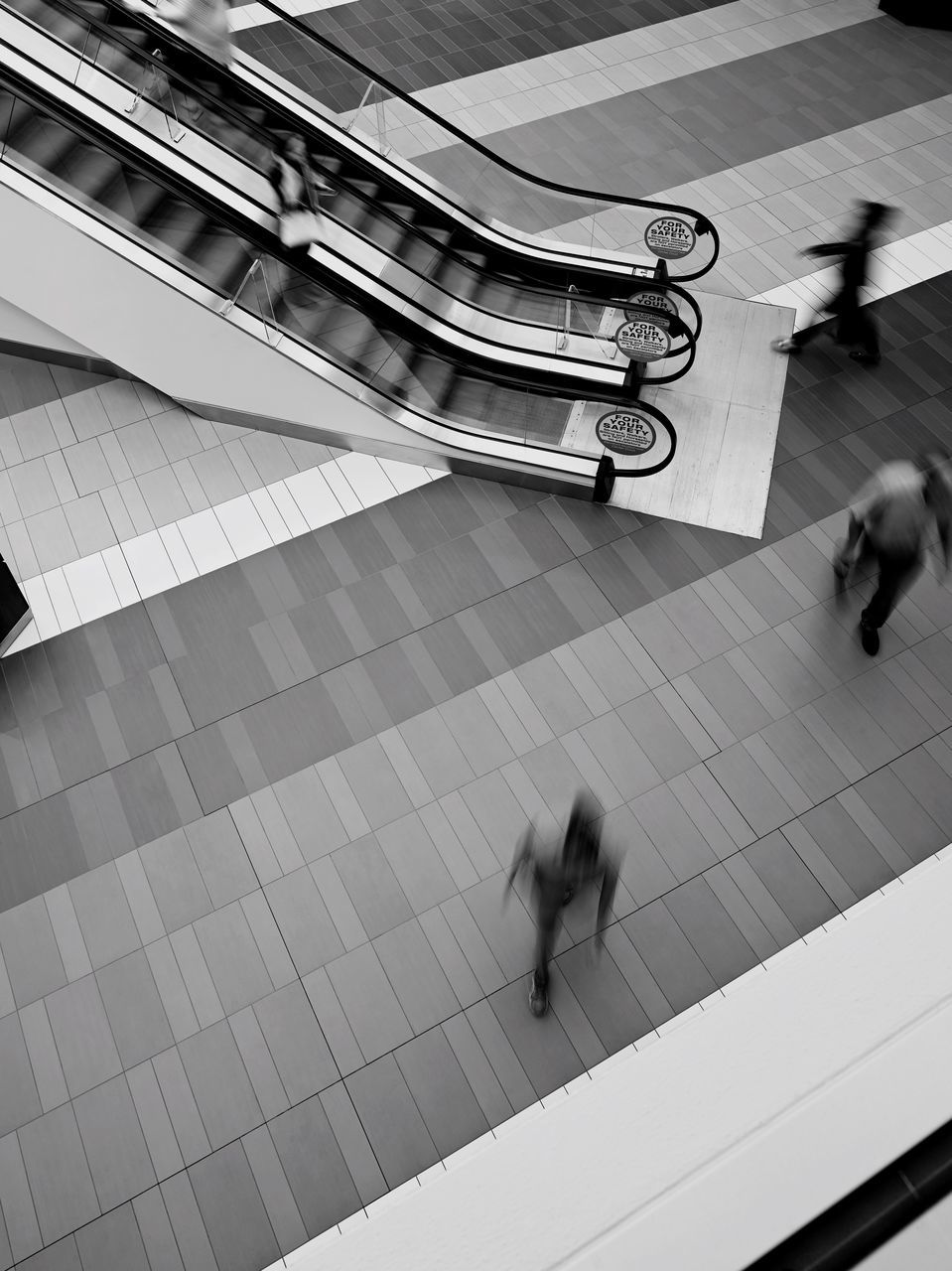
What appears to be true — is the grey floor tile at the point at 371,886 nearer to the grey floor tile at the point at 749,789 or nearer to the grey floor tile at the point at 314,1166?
the grey floor tile at the point at 314,1166

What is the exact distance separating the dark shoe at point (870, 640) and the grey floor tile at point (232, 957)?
4.04 metres

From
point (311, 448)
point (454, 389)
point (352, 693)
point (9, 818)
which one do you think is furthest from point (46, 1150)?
point (454, 389)

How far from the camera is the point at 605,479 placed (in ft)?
21.5

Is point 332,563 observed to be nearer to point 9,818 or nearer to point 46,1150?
point 9,818

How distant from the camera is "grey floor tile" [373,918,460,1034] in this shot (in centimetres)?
486

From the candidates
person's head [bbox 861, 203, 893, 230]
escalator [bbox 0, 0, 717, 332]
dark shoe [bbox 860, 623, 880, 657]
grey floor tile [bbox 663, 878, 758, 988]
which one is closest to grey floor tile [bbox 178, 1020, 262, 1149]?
grey floor tile [bbox 663, 878, 758, 988]

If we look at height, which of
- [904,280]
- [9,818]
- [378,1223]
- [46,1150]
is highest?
[904,280]

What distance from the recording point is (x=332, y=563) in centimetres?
641

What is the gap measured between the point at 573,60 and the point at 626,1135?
999 cm

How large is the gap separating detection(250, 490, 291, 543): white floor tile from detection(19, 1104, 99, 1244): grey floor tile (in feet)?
11.6

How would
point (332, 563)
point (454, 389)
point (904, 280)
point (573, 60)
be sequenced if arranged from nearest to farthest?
point (332, 563), point (454, 389), point (904, 280), point (573, 60)

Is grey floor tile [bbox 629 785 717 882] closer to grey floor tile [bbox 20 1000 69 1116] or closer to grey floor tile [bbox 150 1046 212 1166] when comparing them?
grey floor tile [bbox 150 1046 212 1166]

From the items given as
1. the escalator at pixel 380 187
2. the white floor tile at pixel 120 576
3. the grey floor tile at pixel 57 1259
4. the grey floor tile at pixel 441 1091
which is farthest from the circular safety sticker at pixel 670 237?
the grey floor tile at pixel 57 1259

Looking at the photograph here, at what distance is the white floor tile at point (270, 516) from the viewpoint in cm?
651
